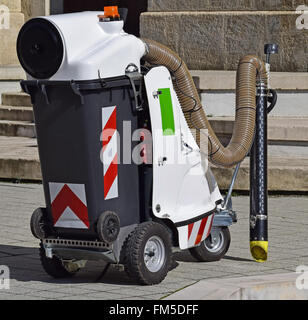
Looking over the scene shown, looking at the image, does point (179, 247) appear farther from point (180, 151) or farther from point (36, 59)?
point (36, 59)

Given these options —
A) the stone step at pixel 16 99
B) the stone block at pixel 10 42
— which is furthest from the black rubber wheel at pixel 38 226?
the stone block at pixel 10 42

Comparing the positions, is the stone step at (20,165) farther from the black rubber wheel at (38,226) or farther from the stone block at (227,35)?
the black rubber wheel at (38,226)

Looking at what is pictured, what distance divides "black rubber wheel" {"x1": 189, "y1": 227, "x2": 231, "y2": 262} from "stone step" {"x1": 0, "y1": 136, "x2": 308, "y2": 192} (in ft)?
9.69

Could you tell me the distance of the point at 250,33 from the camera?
40.3 ft

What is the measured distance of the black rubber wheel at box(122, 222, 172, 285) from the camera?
20.1 feet

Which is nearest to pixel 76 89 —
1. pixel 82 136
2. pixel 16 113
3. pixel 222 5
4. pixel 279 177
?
pixel 82 136

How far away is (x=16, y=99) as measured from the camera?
13930 mm

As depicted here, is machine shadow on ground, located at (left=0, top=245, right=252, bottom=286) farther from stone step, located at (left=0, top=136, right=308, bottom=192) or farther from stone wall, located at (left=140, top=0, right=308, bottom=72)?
stone wall, located at (left=140, top=0, right=308, bottom=72)

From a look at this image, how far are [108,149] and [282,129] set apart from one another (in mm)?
5063

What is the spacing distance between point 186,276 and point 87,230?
33.3 inches

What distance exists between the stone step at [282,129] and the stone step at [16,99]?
3.72 meters

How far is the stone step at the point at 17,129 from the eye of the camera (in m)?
13.0

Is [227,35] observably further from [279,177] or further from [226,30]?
[279,177]

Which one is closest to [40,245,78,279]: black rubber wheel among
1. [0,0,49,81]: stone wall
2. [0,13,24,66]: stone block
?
[0,0,49,81]: stone wall
